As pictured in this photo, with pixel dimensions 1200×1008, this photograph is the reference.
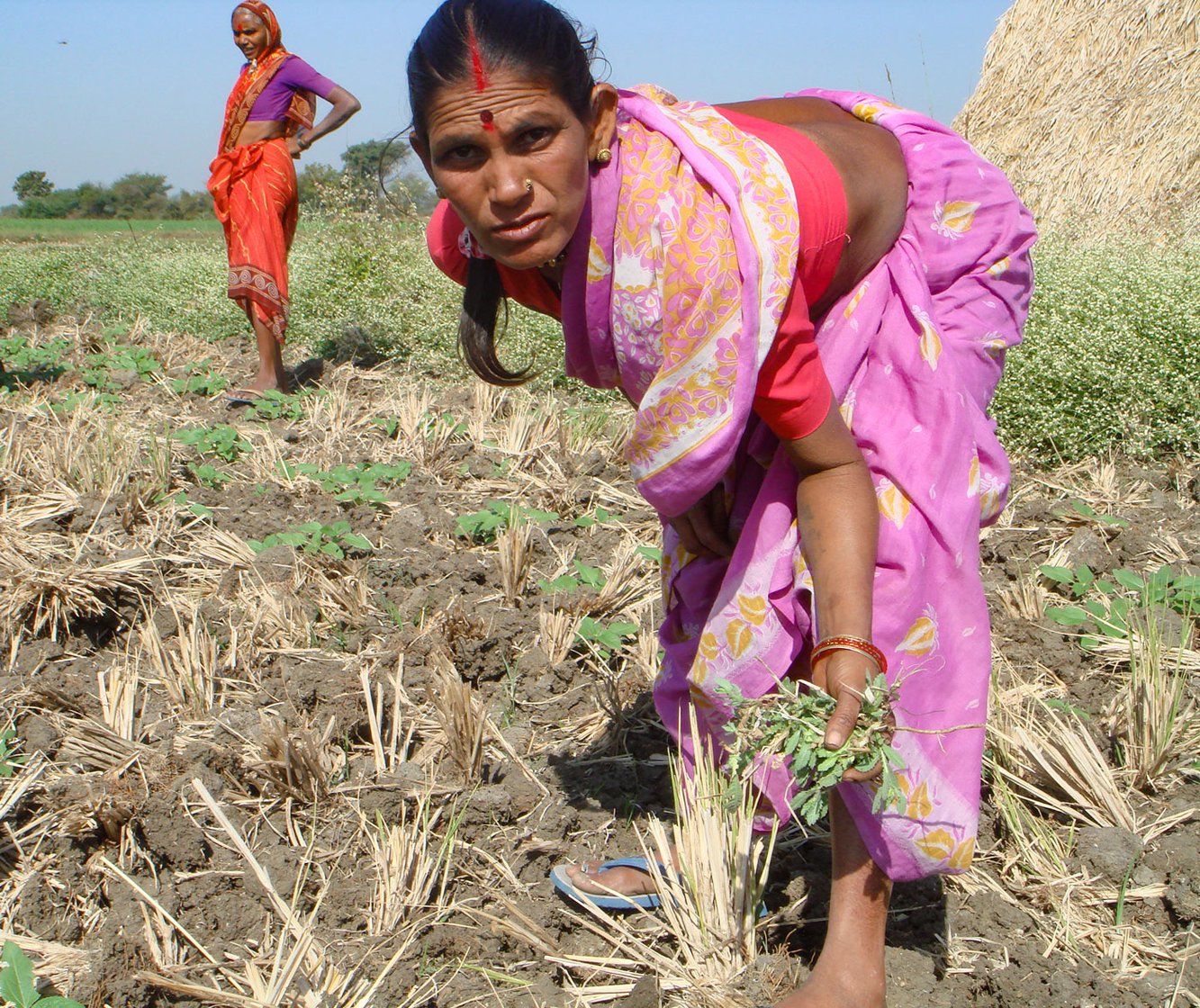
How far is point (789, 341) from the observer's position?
1712mm

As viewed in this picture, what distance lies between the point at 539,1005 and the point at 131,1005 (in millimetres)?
731

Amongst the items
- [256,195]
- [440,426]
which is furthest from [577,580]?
[256,195]

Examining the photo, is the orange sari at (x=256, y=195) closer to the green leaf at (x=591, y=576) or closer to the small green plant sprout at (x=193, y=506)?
the small green plant sprout at (x=193, y=506)

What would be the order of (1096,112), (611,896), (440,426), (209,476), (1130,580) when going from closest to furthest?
(611,896) < (1130,580) < (209,476) < (440,426) < (1096,112)

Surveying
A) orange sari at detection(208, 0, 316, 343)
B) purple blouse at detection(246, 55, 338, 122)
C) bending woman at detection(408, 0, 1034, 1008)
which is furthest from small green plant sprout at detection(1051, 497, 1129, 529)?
purple blouse at detection(246, 55, 338, 122)

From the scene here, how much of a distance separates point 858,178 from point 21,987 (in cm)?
197

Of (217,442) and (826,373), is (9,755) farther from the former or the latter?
(217,442)

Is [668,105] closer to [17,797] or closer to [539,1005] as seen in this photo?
[539,1005]

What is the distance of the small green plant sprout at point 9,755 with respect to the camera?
2594 mm

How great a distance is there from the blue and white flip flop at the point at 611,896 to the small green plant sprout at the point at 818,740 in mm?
613

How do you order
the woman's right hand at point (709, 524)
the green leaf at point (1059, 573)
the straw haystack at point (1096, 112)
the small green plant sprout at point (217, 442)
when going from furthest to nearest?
the straw haystack at point (1096, 112)
the small green plant sprout at point (217, 442)
the green leaf at point (1059, 573)
the woman's right hand at point (709, 524)

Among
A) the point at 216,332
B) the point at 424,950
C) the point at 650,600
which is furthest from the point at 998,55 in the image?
the point at 424,950

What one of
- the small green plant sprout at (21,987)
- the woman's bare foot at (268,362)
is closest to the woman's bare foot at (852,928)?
the small green plant sprout at (21,987)

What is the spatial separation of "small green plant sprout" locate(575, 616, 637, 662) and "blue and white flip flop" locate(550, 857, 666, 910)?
35.0 inches
